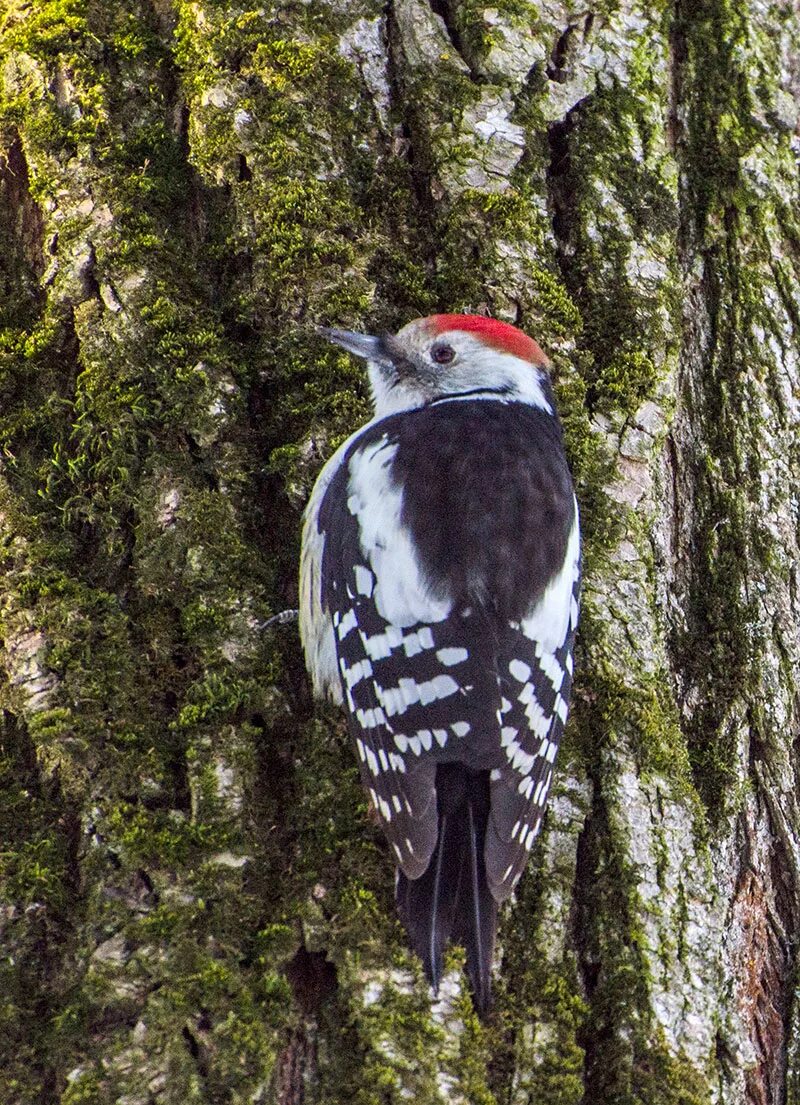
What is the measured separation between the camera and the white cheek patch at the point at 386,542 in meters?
2.53

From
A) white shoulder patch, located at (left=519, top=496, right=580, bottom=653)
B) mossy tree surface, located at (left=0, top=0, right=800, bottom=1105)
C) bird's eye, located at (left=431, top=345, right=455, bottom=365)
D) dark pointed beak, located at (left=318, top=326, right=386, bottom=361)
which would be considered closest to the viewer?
mossy tree surface, located at (left=0, top=0, right=800, bottom=1105)

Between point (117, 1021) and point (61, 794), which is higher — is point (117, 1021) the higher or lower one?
the lower one

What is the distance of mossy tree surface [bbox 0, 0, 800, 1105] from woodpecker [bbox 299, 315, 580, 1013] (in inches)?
2.8

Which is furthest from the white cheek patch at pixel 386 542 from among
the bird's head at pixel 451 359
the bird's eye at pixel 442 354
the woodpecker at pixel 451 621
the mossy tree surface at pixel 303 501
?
the bird's eye at pixel 442 354

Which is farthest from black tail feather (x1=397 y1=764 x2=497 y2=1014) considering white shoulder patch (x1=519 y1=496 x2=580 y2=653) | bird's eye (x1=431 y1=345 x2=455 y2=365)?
bird's eye (x1=431 y1=345 x2=455 y2=365)

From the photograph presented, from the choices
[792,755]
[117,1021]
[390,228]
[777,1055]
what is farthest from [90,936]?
[390,228]

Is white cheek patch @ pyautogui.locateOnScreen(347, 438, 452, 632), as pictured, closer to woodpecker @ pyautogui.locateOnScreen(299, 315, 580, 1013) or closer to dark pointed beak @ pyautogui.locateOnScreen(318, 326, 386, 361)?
woodpecker @ pyautogui.locateOnScreen(299, 315, 580, 1013)

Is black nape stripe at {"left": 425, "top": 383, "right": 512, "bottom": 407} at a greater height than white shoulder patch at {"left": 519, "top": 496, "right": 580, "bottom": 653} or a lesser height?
greater

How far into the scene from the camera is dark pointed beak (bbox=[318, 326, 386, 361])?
2701 millimetres

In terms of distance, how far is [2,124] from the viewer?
111 inches

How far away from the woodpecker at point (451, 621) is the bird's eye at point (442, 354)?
0.07 metres

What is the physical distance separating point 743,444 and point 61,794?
5.88ft

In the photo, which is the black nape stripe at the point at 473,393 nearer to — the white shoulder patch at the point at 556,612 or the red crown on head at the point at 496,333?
the red crown on head at the point at 496,333

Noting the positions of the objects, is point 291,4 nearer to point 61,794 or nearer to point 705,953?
point 61,794
